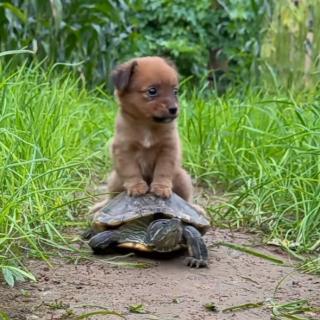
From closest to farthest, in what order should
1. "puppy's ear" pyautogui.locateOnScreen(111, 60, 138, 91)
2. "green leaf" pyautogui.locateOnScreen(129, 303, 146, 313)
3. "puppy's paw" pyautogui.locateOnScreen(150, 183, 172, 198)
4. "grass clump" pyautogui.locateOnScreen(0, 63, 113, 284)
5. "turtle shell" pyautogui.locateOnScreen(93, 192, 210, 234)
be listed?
1. "green leaf" pyautogui.locateOnScreen(129, 303, 146, 313)
2. "grass clump" pyautogui.locateOnScreen(0, 63, 113, 284)
3. "turtle shell" pyautogui.locateOnScreen(93, 192, 210, 234)
4. "puppy's paw" pyautogui.locateOnScreen(150, 183, 172, 198)
5. "puppy's ear" pyautogui.locateOnScreen(111, 60, 138, 91)

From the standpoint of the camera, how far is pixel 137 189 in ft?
12.3

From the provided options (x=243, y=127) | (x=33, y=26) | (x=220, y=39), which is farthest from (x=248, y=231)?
(x=220, y=39)

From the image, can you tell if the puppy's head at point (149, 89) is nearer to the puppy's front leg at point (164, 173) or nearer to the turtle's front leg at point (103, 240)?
the puppy's front leg at point (164, 173)

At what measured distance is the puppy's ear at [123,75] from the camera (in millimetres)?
3814

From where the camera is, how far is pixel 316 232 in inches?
159

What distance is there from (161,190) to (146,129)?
11.9 inches

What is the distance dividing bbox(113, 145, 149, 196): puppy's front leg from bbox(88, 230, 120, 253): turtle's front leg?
24 centimetres

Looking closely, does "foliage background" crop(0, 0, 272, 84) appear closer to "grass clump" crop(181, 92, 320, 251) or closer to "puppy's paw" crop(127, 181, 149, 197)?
"grass clump" crop(181, 92, 320, 251)

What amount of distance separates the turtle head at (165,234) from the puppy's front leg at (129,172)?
0.88 feet

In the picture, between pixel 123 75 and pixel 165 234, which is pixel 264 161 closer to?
pixel 123 75

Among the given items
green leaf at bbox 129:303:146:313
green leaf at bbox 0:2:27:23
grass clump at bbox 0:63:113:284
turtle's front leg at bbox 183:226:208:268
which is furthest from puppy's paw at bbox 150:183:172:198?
green leaf at bbox 0:2:27:23

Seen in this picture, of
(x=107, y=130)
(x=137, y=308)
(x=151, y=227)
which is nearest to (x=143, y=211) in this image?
(x=151, y=227)

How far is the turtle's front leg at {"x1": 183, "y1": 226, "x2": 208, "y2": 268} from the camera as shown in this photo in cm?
352

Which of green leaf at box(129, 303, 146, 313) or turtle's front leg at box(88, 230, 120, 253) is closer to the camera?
green leaf at box(129, 303, 146, 313)
